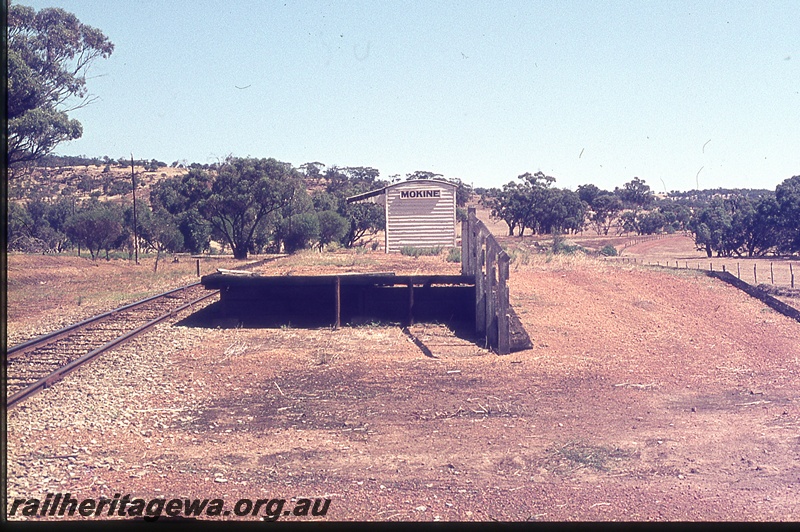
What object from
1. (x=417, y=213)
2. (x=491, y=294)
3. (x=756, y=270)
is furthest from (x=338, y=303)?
(x=756, y=270)

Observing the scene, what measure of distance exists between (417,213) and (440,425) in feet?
83.5

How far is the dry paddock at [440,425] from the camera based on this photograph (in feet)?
18.5

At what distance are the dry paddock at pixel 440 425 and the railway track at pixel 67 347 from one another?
0.73 ft

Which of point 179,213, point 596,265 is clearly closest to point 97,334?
point 596,265

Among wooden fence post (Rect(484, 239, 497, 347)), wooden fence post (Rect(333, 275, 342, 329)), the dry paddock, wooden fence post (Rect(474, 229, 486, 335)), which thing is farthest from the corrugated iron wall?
wooden fence post (Rect(484, 239, 497, 347))

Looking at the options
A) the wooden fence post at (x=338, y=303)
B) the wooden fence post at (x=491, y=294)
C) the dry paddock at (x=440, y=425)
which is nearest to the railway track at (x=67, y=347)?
the dry paddock at (x=440, y=425)

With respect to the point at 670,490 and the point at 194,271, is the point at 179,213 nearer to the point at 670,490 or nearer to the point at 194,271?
the point at 194,271

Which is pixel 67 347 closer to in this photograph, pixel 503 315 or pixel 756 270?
pixel 503 315

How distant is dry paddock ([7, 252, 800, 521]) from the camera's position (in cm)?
562

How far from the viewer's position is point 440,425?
7547 mm

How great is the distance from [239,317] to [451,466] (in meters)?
9.53

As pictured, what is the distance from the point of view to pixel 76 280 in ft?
89.8

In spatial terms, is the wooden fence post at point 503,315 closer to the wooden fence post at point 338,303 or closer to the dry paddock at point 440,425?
Result: the dry paddock at point 440,425

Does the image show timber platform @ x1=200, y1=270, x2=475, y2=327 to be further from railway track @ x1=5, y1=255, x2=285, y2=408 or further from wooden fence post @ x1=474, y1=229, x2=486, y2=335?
railway track @ x1=5, y1=255, x2=285, y2=408
